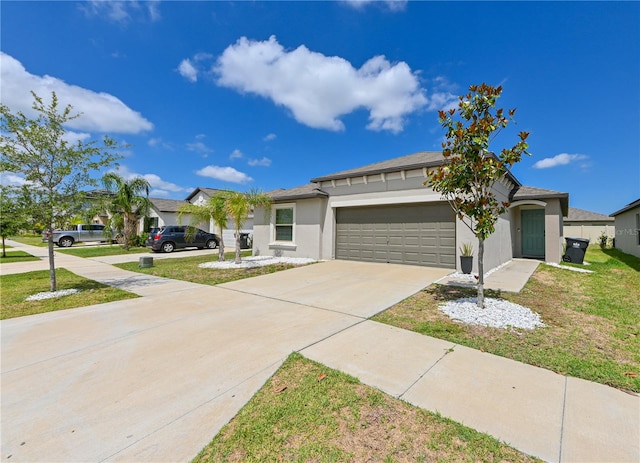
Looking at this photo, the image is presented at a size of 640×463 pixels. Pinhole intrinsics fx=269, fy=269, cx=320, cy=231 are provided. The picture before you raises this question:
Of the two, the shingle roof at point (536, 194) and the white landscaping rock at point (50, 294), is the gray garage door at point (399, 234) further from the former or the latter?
the white landscaping rock at point (50, 294)

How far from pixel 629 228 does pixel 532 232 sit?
7.68 m

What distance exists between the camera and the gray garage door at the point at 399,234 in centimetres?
976

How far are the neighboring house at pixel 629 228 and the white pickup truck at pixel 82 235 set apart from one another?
118ft

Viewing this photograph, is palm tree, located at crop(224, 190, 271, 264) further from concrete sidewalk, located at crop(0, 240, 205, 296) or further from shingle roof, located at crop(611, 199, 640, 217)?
shingle roof, located at crop(611, 199, 640, 217)

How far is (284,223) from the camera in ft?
45.3

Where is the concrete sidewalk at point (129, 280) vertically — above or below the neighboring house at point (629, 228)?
below

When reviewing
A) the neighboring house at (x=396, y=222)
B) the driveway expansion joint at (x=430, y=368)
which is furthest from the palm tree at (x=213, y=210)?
the driveway expansion joint at (x=430, y=368)

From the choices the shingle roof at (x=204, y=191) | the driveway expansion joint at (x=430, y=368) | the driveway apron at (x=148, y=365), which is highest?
the shingle roof at (x=204, y=191)

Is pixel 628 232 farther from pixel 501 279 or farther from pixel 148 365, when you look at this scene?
pixel 148 365

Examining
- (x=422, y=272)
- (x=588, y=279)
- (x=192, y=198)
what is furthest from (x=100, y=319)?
(x=192, y=198)

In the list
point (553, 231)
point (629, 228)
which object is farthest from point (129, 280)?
point (629, 228)

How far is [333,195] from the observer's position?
12.4 metres

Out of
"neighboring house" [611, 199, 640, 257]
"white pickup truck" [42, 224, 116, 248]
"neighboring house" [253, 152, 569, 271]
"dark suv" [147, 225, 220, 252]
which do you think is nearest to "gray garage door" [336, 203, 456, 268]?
"neighboring house" [253, 152, 569, 271]

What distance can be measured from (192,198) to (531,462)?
29.7 m
